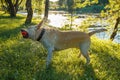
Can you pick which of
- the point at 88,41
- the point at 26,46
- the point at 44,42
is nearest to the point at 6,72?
the point at 44,42

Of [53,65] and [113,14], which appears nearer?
[53,65]

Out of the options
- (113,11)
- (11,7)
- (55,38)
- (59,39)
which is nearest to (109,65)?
(59,39)

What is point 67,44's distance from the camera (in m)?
10.9

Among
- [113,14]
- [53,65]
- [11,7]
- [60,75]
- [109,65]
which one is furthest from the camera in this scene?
[11,7]

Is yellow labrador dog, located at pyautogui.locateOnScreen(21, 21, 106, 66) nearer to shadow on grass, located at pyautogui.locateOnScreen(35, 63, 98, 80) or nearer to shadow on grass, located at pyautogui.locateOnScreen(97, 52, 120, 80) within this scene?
shadow on grass, located at pyautogui.locateOnScreen(35, 63, 98, 80)

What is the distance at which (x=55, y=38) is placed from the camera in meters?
10.5

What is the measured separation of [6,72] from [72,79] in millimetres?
2088

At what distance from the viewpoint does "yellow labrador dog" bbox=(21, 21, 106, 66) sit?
977 cm

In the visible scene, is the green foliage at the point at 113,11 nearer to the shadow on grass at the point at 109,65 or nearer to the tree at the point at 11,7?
the shadow on grass at the point at 109,65

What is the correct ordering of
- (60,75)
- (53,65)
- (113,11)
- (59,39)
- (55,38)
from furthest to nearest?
(113,11), (53,65), (59,39), (55,38), (60,75)

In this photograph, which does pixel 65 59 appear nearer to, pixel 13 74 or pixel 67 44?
pixel 67 44

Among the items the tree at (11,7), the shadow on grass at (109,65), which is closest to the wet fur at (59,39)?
the shadow on grass at (109,65)

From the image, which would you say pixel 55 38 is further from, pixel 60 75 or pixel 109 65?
pixel 109 65

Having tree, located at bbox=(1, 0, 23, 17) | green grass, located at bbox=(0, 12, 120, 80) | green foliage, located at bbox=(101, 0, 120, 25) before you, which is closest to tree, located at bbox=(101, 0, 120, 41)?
green foliage, located at bbox=(101, 0, 120, 25)
